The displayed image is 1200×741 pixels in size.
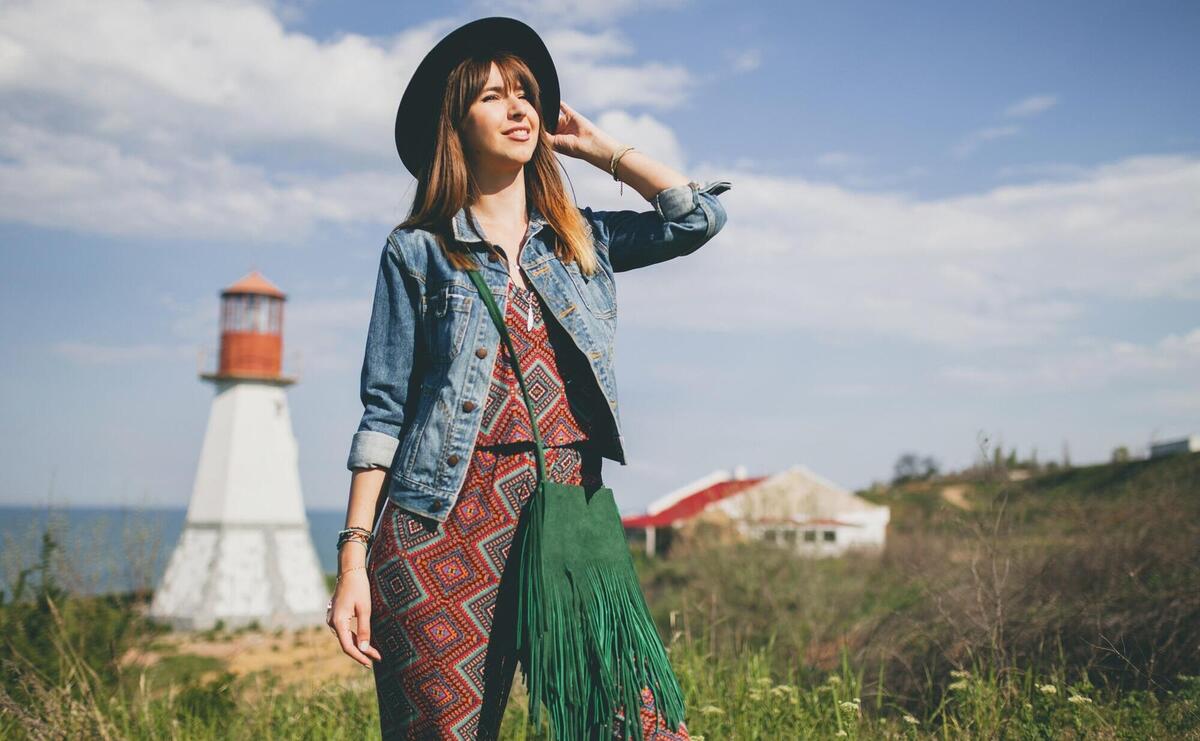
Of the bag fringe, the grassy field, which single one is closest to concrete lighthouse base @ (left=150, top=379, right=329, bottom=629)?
the grassy field

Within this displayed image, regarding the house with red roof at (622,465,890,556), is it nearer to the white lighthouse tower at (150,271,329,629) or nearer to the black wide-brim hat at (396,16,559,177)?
the white lighthouse tower at (150,271,329,629)

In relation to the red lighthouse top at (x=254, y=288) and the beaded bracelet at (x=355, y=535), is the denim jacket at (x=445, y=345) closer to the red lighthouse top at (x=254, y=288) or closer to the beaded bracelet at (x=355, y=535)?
the beaded bracelet at (x=355, y=535)

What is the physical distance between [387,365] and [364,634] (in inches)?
21.3

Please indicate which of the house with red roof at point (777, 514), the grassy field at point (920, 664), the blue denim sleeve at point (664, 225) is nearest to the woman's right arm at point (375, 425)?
the blue denim sleeve at point (664, 225)

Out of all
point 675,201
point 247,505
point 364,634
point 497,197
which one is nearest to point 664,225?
point 675,201

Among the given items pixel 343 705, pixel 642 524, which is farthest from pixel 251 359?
pixel 343 705

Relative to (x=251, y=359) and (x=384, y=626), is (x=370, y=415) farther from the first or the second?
(x=251, y=359)

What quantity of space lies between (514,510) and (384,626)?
13.2 inches

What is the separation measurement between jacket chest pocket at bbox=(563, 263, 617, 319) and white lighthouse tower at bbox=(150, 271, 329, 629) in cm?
2406

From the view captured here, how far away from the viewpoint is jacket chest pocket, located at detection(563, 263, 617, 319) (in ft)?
7.10

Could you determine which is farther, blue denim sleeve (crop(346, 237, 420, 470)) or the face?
the face

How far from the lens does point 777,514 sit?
20.2 meters

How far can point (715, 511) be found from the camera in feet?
75.7

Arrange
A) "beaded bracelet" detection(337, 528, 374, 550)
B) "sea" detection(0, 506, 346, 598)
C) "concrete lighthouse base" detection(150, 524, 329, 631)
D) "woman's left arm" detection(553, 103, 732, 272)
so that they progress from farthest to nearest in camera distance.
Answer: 1. "concrete lighthouse base" detection(150, 524, 329, 631)
2. "sea" detection(0, 506, 346, 598)
3. "woman's left arm" detection(553, 103, 732, 272)
4. "beaded bracelet" detection(337, 528, 374, 550)
